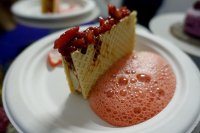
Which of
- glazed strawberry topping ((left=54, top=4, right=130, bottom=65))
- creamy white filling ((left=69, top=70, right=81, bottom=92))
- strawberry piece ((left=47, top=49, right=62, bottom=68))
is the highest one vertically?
glazed strawberry topping ((left=54, top=4, right=130, bottom=65))

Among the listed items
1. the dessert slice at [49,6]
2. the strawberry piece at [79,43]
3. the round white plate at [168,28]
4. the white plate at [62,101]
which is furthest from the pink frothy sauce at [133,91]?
the dessert slice at [49,6]

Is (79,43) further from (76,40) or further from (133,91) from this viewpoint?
(133,91)

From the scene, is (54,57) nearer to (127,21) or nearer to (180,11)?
(127,21)

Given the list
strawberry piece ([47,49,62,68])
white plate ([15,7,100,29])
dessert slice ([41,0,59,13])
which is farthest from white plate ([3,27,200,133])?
dessert slice ([41,0,59,13])

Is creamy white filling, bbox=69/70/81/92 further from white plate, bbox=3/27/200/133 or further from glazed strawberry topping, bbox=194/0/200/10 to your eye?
glazed strawberry topping, bbox=194/0/200/10

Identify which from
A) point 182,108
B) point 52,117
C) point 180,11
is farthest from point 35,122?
point 180,11

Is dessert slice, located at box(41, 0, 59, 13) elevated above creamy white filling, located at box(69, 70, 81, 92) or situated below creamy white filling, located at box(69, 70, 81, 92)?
below
